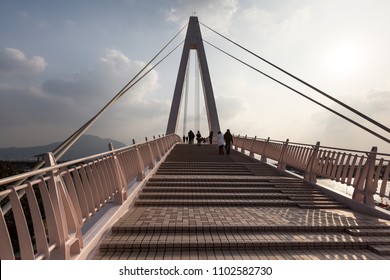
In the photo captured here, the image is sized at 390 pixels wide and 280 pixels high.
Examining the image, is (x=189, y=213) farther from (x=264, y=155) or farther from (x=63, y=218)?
(x=264, y=155)

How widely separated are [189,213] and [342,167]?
402 centimetres

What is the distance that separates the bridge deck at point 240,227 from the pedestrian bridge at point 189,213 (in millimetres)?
15

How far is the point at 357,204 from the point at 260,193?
2145mm

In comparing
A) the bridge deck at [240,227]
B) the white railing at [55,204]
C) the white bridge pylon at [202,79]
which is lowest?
the bridge deck at [240,227]

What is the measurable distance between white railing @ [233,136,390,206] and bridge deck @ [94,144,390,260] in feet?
1.83

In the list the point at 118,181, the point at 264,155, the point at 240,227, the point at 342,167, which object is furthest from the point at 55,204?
the point at 264,155

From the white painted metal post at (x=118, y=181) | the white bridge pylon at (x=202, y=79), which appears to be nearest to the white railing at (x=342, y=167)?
the white painted metal post at (x=118, y=181)

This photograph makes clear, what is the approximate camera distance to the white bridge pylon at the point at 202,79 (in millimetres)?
28944

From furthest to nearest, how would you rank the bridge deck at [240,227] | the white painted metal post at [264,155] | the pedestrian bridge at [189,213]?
the white painted metal post at [264,155] → the bridge deck at [240,227] → the pedestrian bridge at [189,213]

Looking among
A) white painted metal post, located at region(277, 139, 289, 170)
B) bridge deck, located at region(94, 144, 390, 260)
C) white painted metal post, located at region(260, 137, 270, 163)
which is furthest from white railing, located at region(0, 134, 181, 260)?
white painted metal post, located at region(260, 137, 270, 163)

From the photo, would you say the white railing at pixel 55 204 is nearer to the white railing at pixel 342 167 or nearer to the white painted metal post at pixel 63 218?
the white painted metal post at pixel 63 218

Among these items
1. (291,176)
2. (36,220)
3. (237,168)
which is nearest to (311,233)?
(36,220)

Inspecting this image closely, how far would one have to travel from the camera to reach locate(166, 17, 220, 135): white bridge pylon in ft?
95.0

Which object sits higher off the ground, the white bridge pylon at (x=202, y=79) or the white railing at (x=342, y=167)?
the white bridge pylon at (x=202, y=79)
